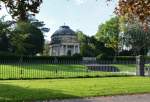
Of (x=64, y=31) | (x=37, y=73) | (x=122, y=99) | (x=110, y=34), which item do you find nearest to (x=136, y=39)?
(x=110, y=34)

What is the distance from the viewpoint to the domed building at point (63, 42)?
422 feet

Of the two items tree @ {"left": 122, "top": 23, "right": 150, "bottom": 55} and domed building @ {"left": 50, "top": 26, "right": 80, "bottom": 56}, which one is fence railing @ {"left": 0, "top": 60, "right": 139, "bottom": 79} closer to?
tree @ {"left": 122, "top": 23, "right": 150, "bottom": 55}

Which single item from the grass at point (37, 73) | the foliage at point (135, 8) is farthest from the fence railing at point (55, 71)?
the foliage at point (135, 8)

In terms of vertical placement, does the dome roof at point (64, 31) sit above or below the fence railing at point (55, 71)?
above

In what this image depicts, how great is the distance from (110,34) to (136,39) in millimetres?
11557

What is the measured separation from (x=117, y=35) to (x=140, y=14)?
89.6 meters

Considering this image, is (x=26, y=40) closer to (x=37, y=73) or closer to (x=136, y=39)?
(x=136, y=39)

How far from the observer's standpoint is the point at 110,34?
10819cm

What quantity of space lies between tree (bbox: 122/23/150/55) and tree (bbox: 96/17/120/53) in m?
2.77

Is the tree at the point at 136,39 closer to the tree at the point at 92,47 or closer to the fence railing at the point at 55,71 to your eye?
the tree at the point at 92,47

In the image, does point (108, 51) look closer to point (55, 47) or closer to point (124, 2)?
point (55, 47)

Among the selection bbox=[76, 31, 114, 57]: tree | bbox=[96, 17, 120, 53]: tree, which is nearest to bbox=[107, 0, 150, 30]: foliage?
bbox=[76, 31, 114, 57]: tree

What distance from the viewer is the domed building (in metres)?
129

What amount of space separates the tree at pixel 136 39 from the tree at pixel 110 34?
2.77 m
